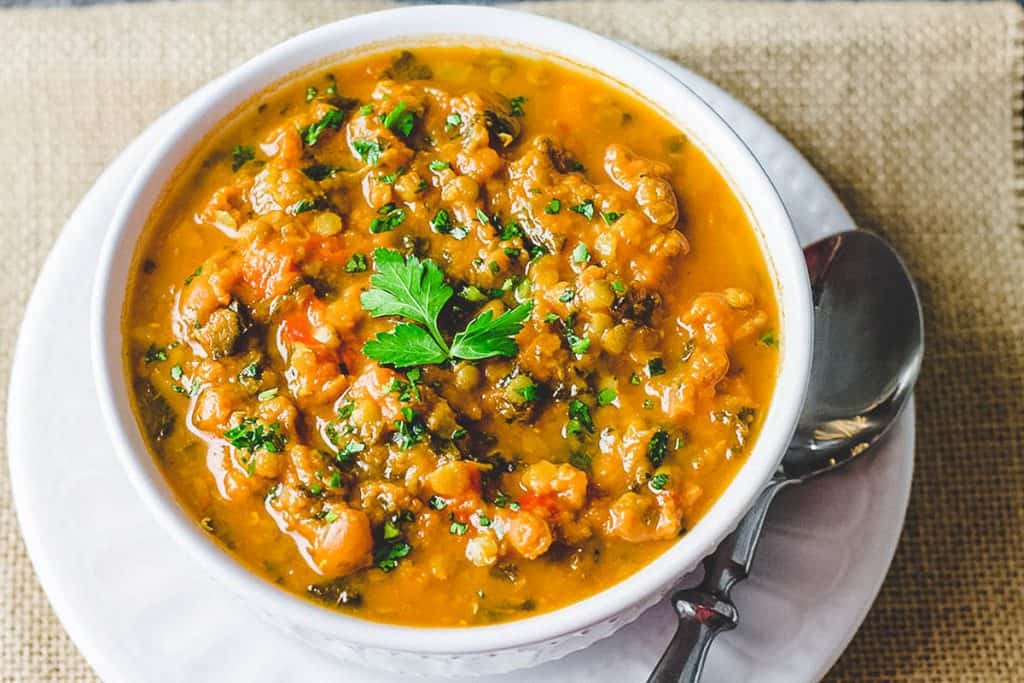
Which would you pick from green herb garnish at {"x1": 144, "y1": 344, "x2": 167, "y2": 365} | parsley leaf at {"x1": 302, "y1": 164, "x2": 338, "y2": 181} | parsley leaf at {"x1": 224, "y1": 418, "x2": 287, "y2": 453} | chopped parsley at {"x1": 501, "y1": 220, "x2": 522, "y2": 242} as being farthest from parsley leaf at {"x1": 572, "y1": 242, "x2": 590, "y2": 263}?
green herb garnish at {"x1": 144, "y1": 344, "x2": 167, "y2": 365}

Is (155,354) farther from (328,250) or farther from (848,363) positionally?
(848,363)

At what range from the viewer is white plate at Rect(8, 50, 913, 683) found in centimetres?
369

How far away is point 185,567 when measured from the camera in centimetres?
380

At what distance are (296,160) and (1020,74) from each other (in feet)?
10.4

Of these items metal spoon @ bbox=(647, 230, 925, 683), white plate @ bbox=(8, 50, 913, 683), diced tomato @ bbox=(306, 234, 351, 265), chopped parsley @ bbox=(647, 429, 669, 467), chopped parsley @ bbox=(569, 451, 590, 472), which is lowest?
white plate @ bbox=(8, 50, 913, 683)

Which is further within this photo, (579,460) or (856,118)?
(856,118)

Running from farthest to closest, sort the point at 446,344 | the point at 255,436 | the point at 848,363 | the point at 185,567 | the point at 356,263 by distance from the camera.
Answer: the point at 848,363, the point at 185,567, the point at 356,263, the point at 446,344, the point at 255,436

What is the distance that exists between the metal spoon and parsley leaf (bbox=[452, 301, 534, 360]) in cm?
102

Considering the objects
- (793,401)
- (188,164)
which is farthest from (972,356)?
(188,164)

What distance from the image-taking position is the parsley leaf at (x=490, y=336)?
3295 millimetres

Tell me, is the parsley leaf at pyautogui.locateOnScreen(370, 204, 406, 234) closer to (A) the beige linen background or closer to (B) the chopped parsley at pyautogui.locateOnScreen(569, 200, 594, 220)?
(B) the chopped parsley at pyautogui.locateOnScreen(569, 200, 594, 220)

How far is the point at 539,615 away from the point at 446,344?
807mm

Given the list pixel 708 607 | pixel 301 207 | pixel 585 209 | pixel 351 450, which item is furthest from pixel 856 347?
pixel 301 207

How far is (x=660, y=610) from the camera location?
148 inches
